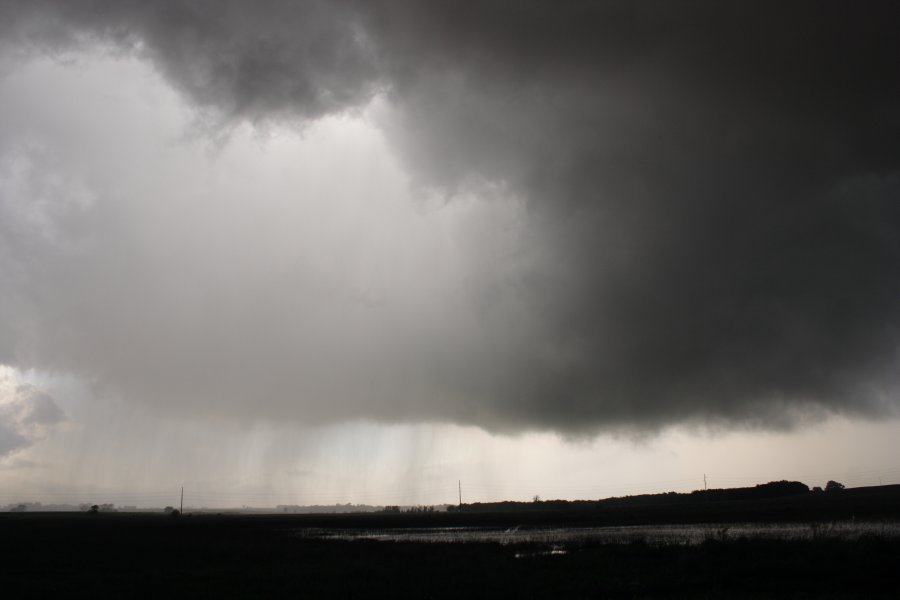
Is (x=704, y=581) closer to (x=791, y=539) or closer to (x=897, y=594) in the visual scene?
(x=897, y=594)

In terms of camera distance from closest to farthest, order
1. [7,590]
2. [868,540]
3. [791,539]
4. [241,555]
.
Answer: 1. [7,590]
2. [868,540]
3. [791,539]
4. [241,555]

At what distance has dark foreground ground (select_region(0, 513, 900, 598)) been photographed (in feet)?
92.6

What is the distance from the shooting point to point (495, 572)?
A: 1377 inches

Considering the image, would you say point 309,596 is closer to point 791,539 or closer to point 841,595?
point 841,595

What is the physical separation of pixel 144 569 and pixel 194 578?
7.10 m

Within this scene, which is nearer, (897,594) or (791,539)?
(897,594)

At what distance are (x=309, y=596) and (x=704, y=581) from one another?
18.1m

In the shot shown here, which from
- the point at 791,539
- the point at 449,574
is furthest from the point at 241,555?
the point at 791,539

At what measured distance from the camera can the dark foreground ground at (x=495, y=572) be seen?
28234 mm

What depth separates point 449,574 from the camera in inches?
1358

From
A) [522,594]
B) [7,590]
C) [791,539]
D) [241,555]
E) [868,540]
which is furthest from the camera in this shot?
[241,555]

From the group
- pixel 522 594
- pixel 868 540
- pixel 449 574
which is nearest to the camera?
pixel 522 594

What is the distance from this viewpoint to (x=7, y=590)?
3111 cm

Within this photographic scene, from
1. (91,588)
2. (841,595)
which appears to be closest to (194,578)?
(91,588)
